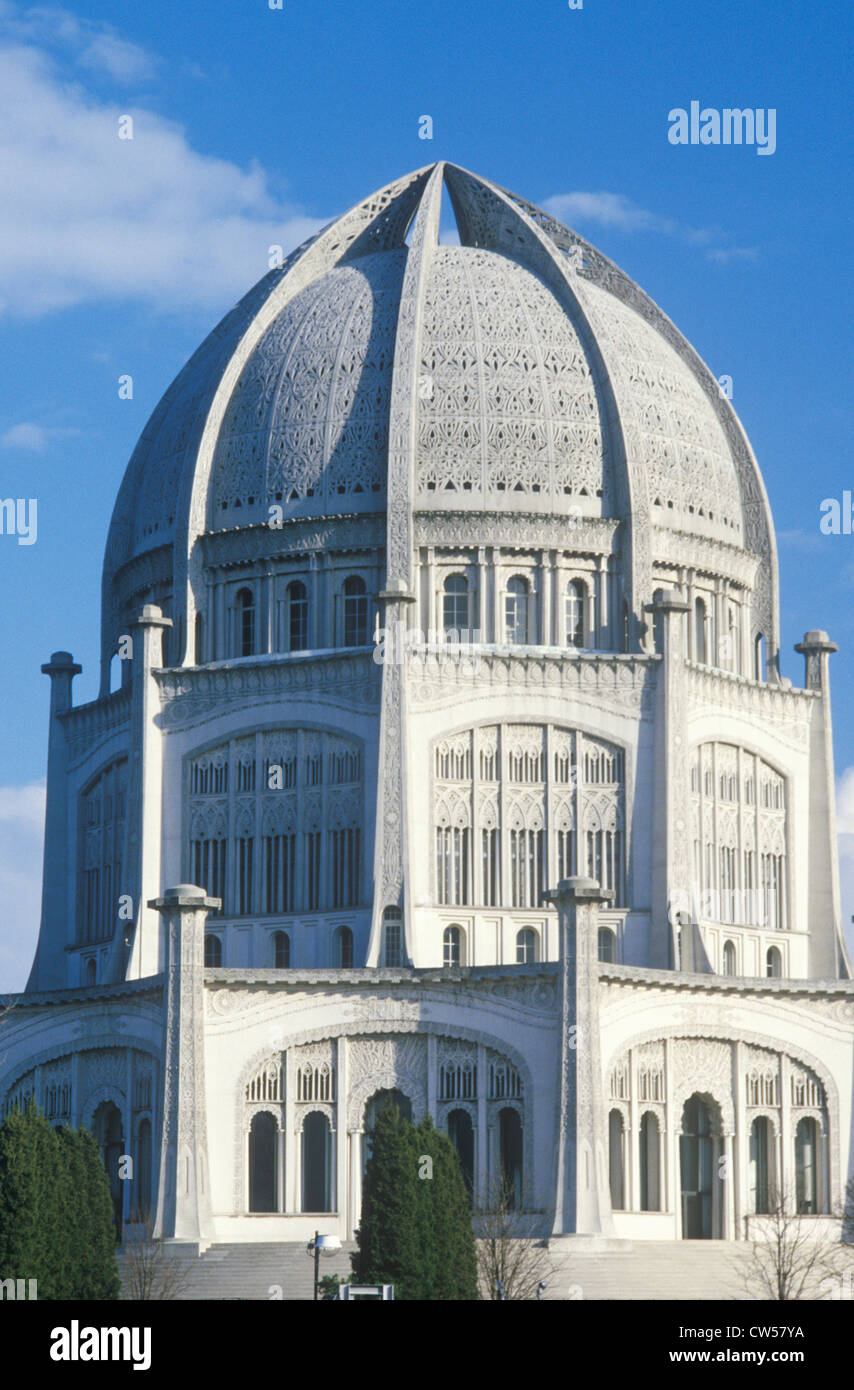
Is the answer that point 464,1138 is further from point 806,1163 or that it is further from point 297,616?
point 297,616

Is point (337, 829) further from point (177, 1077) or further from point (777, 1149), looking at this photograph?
point (777, 1149)

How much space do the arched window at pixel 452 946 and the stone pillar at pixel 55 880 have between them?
13.0m

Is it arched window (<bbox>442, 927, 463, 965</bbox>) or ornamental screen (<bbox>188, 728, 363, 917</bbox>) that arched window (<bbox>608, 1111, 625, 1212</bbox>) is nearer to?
arched window (<bbox>442, 927, 463, 965</bbox>)

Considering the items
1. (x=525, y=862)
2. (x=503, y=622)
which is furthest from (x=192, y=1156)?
(x=503, y=622)

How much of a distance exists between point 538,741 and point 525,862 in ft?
10.6

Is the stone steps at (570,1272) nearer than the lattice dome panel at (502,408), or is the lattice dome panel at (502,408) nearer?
the stone steps at (570,1272)

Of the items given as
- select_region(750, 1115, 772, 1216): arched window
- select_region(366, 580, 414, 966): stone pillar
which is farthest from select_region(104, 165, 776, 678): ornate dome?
select_region(750, 1115, 772, 1216): arched window

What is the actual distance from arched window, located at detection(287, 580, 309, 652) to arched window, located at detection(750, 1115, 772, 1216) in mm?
18052

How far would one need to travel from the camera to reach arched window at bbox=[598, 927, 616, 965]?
62.8 m

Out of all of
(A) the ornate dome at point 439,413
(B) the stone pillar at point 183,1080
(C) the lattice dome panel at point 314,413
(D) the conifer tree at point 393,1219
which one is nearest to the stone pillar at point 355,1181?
(B) the stone pillar at point 183,1080

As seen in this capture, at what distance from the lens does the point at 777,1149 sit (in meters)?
59.2

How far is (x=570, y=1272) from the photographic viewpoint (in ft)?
172

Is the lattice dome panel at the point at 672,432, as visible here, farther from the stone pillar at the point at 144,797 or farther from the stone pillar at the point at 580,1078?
the stone pillar at the point at 580,1078

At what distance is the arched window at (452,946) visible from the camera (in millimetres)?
62031
